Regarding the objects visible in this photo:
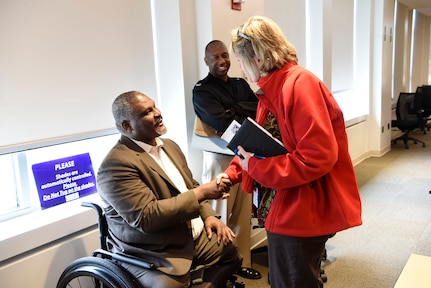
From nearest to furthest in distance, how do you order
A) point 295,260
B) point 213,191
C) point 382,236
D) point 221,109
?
1. point 295,260
2. point 213,191
3. point 221,109
4. point 382,236

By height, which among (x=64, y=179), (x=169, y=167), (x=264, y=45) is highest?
(x=264, y=45)

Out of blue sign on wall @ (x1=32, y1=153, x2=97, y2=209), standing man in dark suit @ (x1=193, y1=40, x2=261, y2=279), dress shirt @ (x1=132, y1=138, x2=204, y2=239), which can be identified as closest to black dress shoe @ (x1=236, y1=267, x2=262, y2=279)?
standing man in dark suit @ (x1=193, y1=40, x2=261, y2=279)

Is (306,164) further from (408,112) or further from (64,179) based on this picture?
(408,112)

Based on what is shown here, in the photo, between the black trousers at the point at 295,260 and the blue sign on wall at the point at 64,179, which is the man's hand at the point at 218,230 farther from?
the blue sign on wall at the point at 64,179

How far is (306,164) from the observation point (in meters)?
1.26

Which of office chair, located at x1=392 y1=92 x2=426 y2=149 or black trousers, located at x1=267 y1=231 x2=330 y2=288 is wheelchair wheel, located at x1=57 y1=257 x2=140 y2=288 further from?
office chair, located at x1=392 y1=92 x2=426 y2=149

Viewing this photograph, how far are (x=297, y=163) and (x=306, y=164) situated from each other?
1.2 inches

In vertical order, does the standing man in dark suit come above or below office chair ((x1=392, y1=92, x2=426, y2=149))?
above

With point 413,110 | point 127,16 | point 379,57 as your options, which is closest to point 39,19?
point 127,16

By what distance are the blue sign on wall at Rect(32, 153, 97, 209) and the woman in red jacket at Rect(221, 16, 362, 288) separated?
1245 millimetres

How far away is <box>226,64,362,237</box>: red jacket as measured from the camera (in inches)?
49.7

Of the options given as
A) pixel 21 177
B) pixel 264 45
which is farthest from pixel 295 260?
pixel 21 177

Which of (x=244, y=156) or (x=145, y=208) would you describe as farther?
(x=145, y=208)

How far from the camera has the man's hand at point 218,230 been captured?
1944 millimetres
